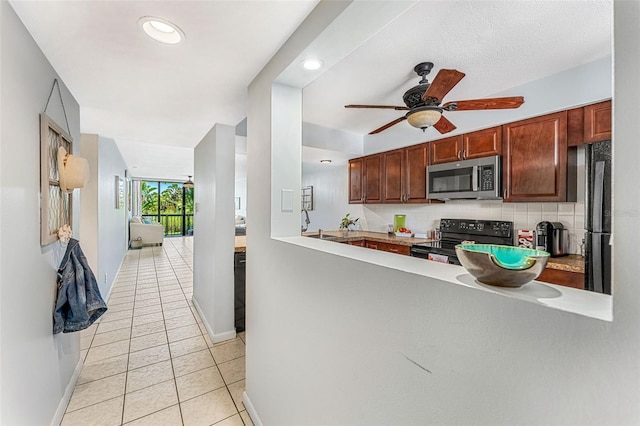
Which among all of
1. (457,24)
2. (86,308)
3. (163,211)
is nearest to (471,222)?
(457,24)

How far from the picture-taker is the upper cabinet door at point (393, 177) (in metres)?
3.69

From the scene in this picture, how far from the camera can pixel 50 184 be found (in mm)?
1596

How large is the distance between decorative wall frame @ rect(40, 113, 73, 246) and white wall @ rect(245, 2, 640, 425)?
4.10ft

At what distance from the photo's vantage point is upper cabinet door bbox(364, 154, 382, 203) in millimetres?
4023

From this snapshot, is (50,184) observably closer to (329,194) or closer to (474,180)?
(474,180)

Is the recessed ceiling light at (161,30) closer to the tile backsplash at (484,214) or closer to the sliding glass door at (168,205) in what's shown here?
the tile backsplash at (484,214)

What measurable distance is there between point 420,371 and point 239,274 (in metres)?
2.52

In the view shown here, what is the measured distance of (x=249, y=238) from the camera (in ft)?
6.36

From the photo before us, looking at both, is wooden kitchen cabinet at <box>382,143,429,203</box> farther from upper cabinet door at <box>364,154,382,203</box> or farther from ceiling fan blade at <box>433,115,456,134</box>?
ceiling fan blade at <box>433,115,456,134</box>

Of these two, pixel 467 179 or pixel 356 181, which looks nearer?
pixel 467 179

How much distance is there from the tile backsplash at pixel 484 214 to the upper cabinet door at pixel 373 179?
0.93 feet

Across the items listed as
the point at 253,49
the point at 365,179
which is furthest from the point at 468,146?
the point at 253,49

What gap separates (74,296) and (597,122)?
3.87m

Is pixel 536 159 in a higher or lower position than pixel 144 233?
higher
